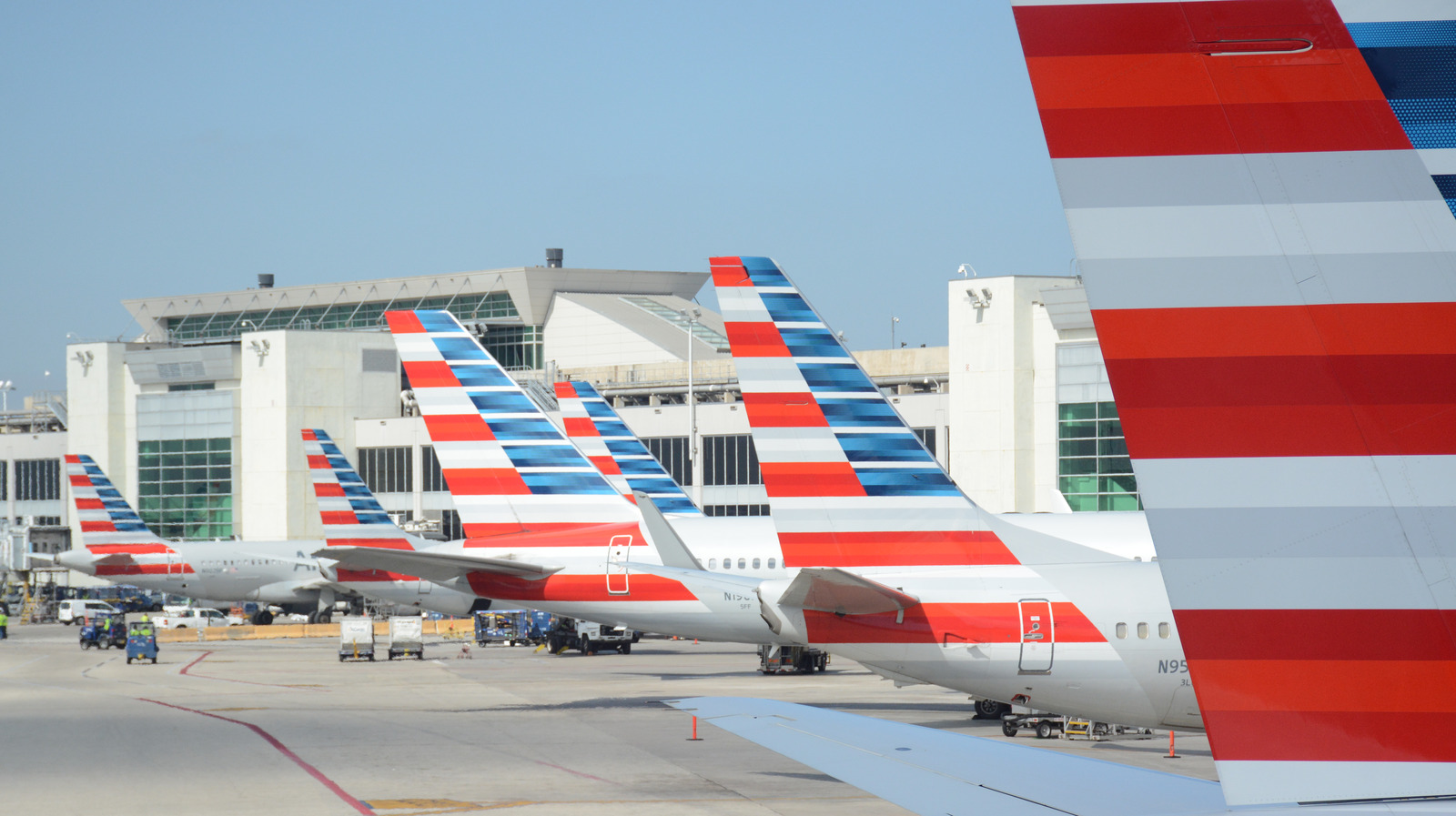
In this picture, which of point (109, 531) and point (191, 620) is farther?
point (191, 620)

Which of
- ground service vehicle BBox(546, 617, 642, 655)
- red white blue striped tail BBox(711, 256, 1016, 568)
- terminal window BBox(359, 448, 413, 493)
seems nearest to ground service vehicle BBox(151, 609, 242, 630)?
terminal window BBox(359, 448, 413, 493)

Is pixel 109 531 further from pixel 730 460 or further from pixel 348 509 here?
pixel 730 460

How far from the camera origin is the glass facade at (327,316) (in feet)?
343

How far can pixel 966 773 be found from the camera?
19.5 feet

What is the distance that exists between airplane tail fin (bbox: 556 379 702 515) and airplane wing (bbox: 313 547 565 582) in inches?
472

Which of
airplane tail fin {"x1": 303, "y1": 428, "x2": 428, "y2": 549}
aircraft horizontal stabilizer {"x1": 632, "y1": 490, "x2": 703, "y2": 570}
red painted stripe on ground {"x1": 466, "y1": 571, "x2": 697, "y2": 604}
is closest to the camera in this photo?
aircraft horizontal stabilizer {"x1": 632, "y1": 490, "x2": 703, "y2": 570}

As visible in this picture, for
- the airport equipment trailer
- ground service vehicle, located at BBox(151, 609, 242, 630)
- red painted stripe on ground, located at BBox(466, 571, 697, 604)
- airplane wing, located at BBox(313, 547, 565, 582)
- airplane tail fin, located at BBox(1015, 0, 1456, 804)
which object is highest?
airplane tail fin, located at BBox(1015, 0, 1456, 804)

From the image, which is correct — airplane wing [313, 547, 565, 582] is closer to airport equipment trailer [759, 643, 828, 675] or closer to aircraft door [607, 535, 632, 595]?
aircraft door [607, 535, 632, 595]

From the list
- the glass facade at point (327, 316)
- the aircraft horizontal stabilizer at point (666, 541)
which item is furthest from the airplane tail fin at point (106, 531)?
the aircraft horizontal stabilizer at point (666, 541)

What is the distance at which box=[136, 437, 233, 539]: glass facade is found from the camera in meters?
92.2

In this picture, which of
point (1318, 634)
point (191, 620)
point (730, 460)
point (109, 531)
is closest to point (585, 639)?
point (730, 460)

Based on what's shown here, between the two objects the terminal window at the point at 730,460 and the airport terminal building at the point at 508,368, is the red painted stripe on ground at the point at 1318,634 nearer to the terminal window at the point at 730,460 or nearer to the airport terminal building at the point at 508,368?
the airport terminal building at the point at 508,368

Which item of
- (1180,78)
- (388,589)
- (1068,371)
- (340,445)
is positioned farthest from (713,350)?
(1180,78)

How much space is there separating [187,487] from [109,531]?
2923cm
